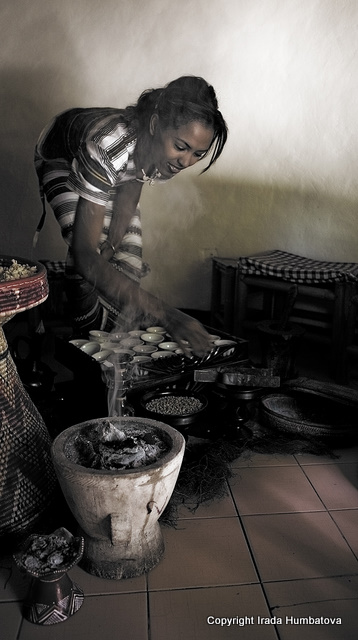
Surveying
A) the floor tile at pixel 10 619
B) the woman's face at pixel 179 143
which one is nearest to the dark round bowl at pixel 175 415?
the floor tile at pixel 10 619

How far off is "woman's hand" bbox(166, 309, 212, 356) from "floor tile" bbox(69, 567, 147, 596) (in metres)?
1.20

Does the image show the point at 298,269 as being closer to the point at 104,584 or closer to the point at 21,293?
the point at 21,293

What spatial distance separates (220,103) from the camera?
4.55 m

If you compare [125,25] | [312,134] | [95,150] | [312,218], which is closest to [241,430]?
[95,150]

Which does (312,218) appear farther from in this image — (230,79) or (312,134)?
(230,79)

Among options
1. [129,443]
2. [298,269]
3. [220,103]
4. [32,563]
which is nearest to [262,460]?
[129,443]

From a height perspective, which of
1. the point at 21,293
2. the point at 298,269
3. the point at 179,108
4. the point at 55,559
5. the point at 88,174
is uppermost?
the point at 179,108

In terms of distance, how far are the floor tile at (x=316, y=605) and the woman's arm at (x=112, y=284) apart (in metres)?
1.28

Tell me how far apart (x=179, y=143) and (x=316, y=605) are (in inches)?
87.9

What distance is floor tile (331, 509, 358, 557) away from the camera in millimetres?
2391

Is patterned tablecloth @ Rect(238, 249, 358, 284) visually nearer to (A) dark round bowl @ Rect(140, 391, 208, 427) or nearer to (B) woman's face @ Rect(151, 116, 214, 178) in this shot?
(B) woman's face @ Rect(151, 116, 214, 178)

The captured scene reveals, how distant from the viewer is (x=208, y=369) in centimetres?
308

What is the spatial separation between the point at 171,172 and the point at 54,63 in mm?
1847

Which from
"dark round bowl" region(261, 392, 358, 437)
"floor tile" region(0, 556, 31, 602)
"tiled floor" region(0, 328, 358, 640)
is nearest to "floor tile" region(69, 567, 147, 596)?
"tiled floor" region(0, 328, 358, 640)
